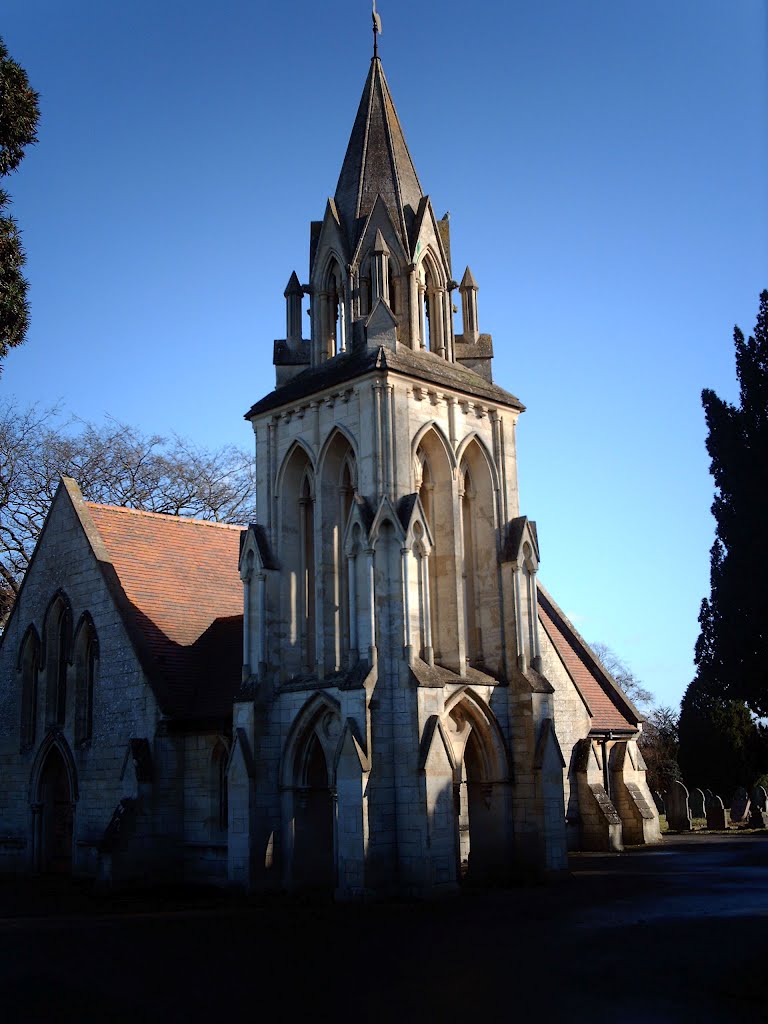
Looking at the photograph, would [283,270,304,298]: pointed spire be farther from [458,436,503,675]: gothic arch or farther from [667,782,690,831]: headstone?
[667,782,690,831]: headstone

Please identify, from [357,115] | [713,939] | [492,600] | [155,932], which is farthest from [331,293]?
[713,939]

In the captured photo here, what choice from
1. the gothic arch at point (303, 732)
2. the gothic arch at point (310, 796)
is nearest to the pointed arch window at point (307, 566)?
the gothic arch at point (303, 732)

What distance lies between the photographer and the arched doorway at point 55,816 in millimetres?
22984

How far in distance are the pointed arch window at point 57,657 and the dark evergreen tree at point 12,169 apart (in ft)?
34.5

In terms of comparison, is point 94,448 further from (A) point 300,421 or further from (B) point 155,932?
(B) point 155,932

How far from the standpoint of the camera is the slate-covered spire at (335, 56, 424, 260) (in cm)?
2020

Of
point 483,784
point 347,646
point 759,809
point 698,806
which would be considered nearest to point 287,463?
point 347,646

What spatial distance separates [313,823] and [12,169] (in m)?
11.9

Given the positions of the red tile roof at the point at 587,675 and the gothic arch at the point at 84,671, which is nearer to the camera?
the gothic arch at the point at 84,671

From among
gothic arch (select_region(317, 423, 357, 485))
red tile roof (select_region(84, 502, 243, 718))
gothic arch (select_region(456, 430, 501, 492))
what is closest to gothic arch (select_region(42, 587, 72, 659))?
red tile roof (select_region(84, 502, 243, 718))

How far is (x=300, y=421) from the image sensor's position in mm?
19750

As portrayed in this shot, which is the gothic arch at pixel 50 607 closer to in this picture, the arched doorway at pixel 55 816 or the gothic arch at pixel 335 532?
the arched doorway at pixel 55 816

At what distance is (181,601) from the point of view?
918 inches

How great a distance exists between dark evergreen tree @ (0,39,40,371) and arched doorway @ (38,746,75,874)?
476 inches
